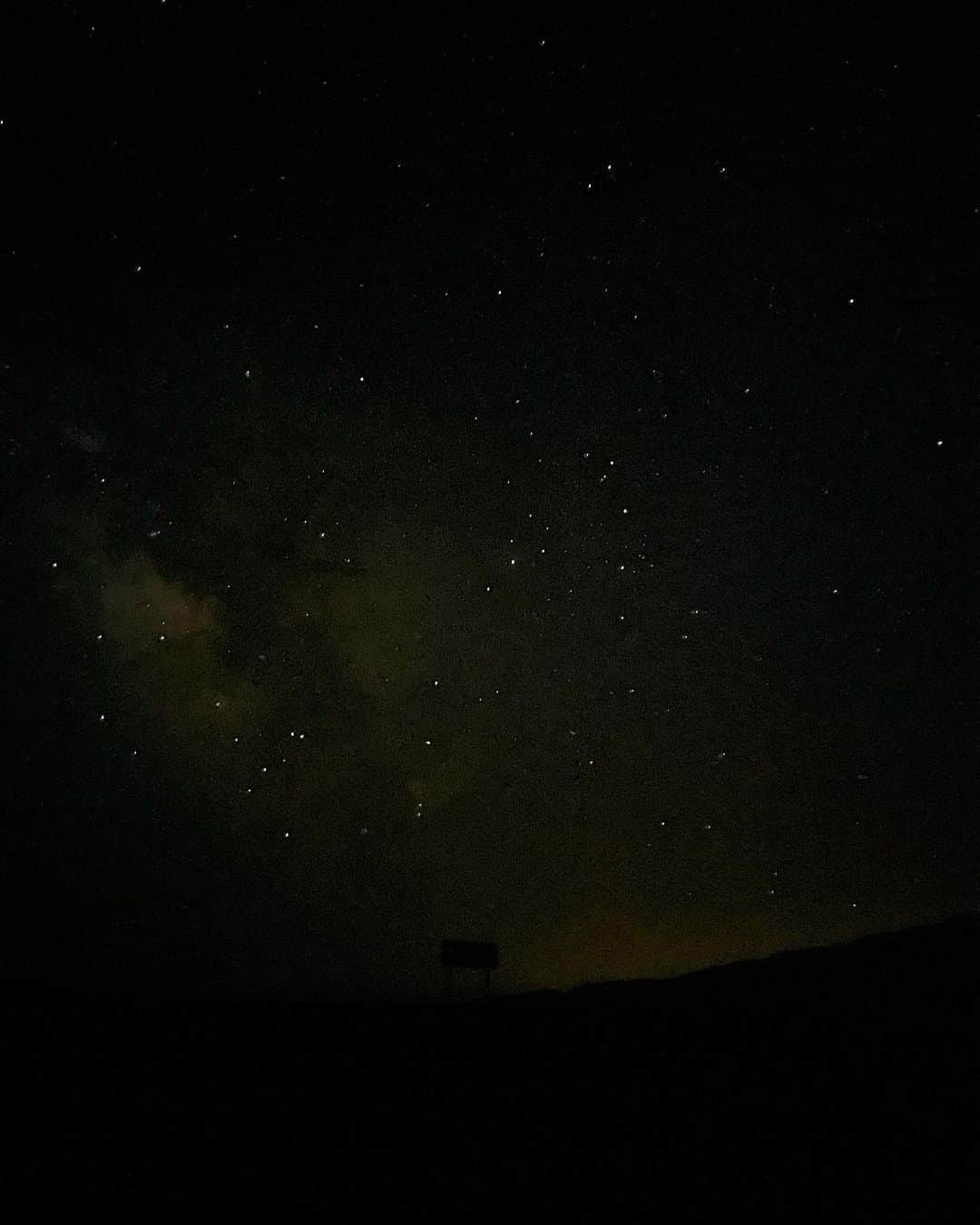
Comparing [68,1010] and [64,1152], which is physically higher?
[68,1010]

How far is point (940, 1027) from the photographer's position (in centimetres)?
478

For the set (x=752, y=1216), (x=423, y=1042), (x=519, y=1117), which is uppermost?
(x=423, y=1042)

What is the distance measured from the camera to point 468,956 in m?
6.55

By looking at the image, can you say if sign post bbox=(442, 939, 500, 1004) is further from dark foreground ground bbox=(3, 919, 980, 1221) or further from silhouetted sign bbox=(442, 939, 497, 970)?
dark foreground ground bbox=(3, 919, 980, 1221)

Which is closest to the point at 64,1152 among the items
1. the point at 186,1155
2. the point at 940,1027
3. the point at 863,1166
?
the point at 186,1155

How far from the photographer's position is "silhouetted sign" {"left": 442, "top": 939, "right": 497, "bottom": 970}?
21.3 feet

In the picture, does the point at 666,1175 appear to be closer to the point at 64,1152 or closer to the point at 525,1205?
the point at 525,1205

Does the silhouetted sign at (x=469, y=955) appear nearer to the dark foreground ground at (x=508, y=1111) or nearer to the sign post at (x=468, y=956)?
the sign post at (x=468, y=956)

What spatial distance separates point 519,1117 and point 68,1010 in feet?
11.7

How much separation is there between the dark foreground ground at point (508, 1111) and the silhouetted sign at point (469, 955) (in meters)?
0.66

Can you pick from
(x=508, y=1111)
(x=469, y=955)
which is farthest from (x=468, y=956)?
(x=508, y=1111)

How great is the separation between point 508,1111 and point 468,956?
2.75 meters

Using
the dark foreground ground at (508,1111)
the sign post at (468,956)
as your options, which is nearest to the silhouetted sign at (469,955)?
the sign post at (468,956)

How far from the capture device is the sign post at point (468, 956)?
21.3 feet
